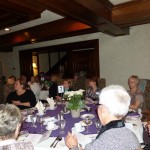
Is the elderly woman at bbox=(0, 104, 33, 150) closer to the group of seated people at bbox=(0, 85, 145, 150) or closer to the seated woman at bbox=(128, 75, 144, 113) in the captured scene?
the group of seated people at bbox=(0, 85, 145, 150)

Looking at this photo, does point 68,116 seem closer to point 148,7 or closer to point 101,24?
point 101,24

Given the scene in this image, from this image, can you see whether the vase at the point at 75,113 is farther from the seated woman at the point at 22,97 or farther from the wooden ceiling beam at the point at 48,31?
the wooden ceiling beam at the point at 48,31

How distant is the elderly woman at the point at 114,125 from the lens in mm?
1225

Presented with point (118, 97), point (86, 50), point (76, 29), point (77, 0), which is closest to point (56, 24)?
point (76, 29)

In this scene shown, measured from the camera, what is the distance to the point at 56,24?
480 centimetres

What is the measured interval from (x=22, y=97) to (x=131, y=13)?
7.75 feet

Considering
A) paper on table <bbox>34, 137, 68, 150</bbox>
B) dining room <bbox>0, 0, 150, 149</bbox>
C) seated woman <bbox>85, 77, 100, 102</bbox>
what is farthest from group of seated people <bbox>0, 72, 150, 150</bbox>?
seated woman <bbox>85, 77, 100, 102</bbox>

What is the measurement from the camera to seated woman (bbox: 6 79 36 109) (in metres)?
3.29

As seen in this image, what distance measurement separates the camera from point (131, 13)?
3209 mm

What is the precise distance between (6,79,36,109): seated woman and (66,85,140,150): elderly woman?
2.17m

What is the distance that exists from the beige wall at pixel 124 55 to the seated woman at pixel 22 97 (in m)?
2.74

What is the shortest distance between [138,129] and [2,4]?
2.21 m

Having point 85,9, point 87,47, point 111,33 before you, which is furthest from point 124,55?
point 85,9

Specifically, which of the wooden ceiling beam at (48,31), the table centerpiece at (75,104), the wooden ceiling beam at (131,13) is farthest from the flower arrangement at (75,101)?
the wooden ceiling beam at (48,31)
